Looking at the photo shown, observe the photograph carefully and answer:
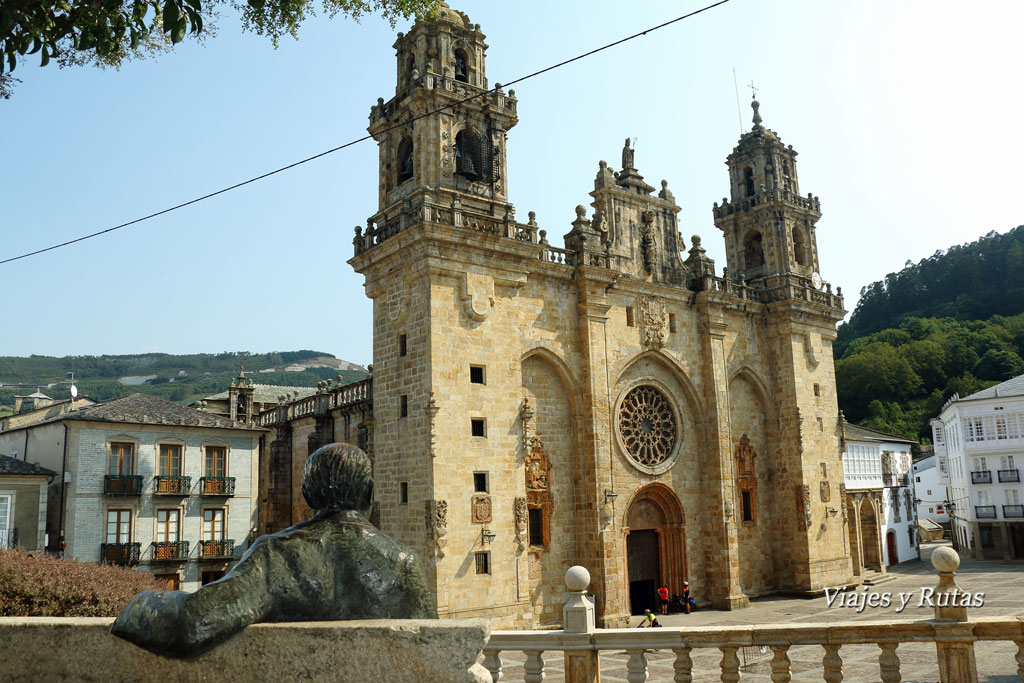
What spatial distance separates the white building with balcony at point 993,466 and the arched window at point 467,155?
41777 millimetres

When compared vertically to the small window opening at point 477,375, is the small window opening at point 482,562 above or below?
below

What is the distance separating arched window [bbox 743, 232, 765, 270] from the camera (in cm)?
3828

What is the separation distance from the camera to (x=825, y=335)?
1468 inches

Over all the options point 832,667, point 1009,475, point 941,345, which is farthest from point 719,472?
point 941,345

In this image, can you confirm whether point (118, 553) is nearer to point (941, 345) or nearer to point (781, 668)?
point (781, 668)

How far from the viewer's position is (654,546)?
29625mm

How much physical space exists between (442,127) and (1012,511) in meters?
46.8

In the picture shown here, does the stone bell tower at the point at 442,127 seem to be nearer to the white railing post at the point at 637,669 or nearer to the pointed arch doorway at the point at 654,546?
the pointed arch doorway at the point at 654,546

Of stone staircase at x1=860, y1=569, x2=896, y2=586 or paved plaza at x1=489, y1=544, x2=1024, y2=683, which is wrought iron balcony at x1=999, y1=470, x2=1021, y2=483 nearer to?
paved plaza at x1=489, y1=544, x2=1024, y2=683

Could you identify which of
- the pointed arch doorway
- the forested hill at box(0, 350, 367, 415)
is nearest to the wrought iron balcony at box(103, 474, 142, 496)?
the pointed arch doorway

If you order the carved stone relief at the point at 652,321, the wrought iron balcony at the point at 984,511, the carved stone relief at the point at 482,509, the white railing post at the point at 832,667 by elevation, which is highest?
the carved stone relief at the point at 652,321

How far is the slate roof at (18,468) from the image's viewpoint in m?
24.6

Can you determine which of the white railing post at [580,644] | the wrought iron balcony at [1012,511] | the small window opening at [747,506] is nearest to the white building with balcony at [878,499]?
the wrought iron balcony at [1012,511]

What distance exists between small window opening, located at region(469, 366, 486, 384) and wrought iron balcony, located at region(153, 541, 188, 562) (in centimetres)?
1351
